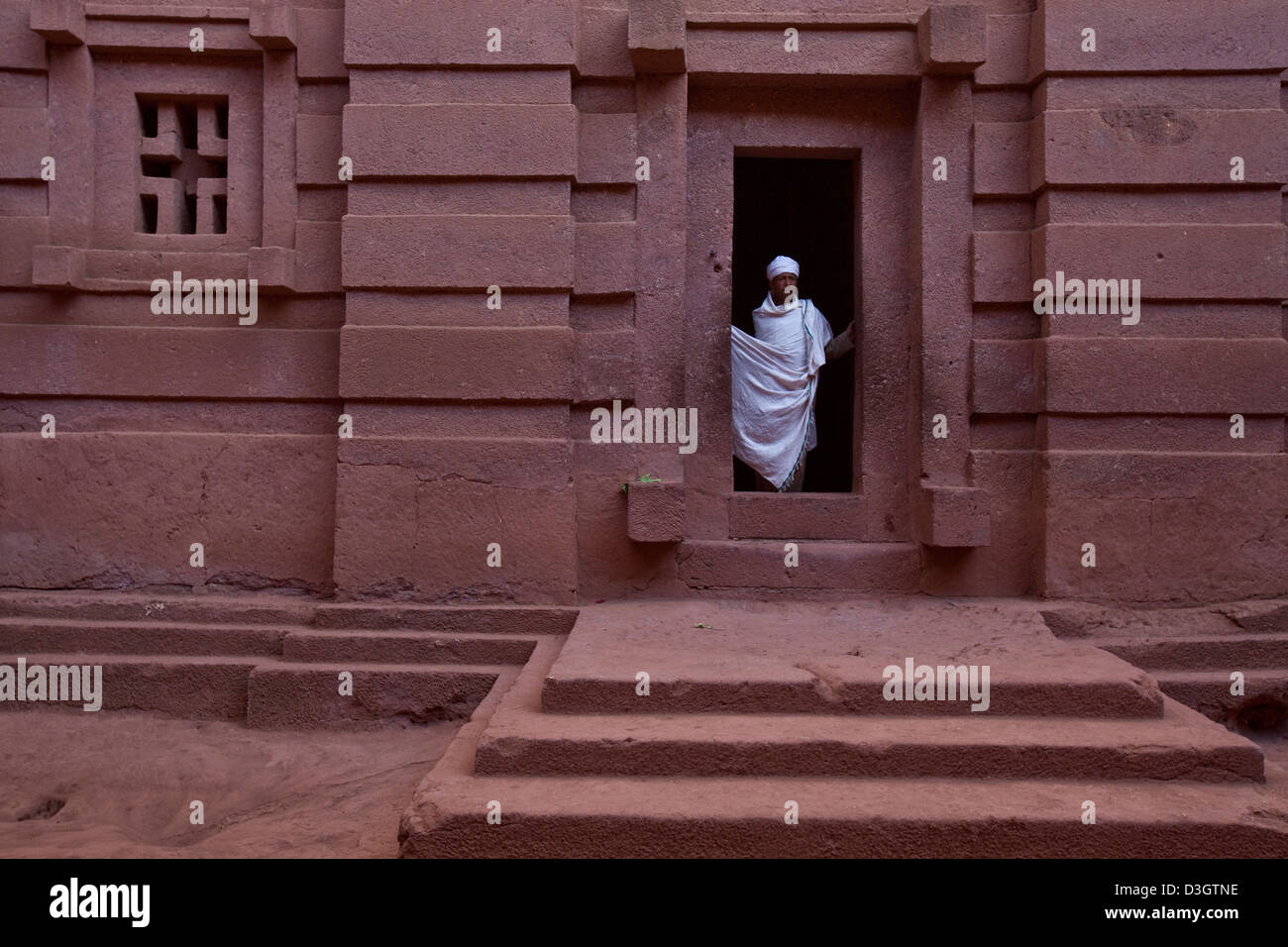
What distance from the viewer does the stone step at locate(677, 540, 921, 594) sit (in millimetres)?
6336

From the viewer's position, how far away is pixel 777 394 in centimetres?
696

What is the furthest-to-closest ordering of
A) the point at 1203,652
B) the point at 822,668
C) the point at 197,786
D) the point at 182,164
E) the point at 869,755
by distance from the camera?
the point at 182,164
the point at 1203,652
the point at 197,786
the point at 822,668
the point at 869,755

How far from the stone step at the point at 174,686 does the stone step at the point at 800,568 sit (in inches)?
111

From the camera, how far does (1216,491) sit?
6.09m

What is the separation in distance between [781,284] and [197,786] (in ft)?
16.5

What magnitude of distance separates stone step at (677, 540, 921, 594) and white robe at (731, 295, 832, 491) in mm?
828

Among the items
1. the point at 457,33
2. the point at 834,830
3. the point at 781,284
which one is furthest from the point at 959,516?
the point at 457,33

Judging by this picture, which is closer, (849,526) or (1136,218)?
(1136,218)

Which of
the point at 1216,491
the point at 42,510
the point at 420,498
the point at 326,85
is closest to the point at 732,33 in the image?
the point at 326,85

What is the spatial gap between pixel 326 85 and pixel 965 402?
15.3 ft

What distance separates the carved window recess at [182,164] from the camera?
259 inches

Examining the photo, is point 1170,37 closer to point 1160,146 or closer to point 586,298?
point 1160,146

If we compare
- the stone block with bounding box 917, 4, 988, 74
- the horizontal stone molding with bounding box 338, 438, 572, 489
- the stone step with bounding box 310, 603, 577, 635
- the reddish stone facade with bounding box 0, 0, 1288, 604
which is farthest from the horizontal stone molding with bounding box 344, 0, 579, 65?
the stone step with bounding box 310, 603, 577, 635

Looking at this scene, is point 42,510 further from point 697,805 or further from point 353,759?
point 697,805
